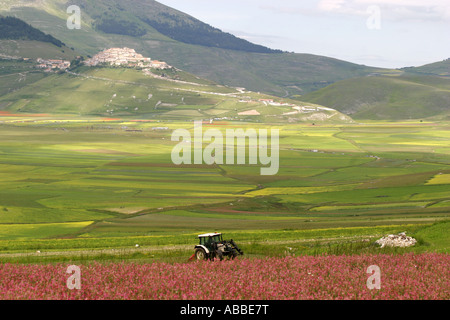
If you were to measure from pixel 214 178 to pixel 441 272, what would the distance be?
310ft

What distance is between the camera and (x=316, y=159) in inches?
5945

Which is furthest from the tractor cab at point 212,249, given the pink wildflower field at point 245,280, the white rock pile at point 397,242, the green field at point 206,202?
the white rock pile at point 397,242

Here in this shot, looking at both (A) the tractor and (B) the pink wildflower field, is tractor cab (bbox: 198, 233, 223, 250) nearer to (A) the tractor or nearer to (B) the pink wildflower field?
(A) the tractor

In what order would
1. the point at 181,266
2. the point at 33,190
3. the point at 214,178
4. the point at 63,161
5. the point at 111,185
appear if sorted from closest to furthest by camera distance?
the point at 181,266, the point at 33,190, the point at 111,185, the point at 214,178, the point at 63,161

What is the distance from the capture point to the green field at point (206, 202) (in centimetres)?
4100

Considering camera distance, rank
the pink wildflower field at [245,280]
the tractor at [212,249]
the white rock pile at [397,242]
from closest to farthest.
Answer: the pink wildflower field at [245,280] → the tractor at [212,249] → the white rock pile at [397,242]

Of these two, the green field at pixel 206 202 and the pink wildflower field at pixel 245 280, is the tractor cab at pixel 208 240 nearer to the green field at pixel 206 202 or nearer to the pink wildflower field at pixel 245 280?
the pink wildflower field at pixel 245 280

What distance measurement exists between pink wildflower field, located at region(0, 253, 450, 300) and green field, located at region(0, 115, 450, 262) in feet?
23.6

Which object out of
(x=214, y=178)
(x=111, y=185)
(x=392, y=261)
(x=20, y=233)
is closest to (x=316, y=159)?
(x=214, y=178)

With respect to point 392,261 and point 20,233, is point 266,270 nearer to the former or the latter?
point 392,261

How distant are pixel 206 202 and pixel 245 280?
64.6 metres

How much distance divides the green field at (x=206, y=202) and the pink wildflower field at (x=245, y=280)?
7.21 m

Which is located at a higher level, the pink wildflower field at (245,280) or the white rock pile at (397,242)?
the pink wildflower field at (245,280)

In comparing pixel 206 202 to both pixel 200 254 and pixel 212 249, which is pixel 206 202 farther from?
pixel 200 254
